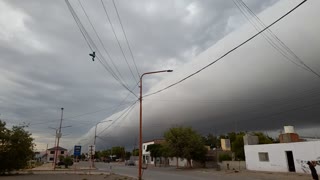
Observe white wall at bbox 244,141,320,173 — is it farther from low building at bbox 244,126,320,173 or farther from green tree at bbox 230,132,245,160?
green tree at bbox 230,132,245,160

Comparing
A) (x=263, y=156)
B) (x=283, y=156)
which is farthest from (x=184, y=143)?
(x=283, y=156)

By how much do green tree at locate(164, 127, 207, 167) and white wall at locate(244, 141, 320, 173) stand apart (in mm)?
13378

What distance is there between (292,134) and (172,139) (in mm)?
22680

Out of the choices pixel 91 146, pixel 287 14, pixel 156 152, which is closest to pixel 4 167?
pixel 91 146

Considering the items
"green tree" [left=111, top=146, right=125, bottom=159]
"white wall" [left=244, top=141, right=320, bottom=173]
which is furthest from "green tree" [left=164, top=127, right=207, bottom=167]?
"green tree" [left=111, top=146, right=125, bottom=159]

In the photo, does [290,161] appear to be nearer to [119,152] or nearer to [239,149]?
[239,149]

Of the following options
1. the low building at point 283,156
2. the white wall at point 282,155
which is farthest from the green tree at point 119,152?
the low building at point 283,156

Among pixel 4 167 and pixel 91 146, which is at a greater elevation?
pixel 91 146

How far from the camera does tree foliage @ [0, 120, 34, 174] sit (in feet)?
123

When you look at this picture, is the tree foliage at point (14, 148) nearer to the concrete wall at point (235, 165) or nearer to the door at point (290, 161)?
the concrete wall at point (235, 165)

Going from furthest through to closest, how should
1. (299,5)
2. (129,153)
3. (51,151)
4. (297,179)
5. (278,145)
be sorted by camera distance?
1. (129,153)
2. (51,151)
3. (278,145)
4. (297,179)
5. (299,5)

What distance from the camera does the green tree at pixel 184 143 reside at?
188 feet

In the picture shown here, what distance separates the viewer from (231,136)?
98500 millimetres

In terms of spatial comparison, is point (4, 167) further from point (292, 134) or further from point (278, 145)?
point (292, 134)
